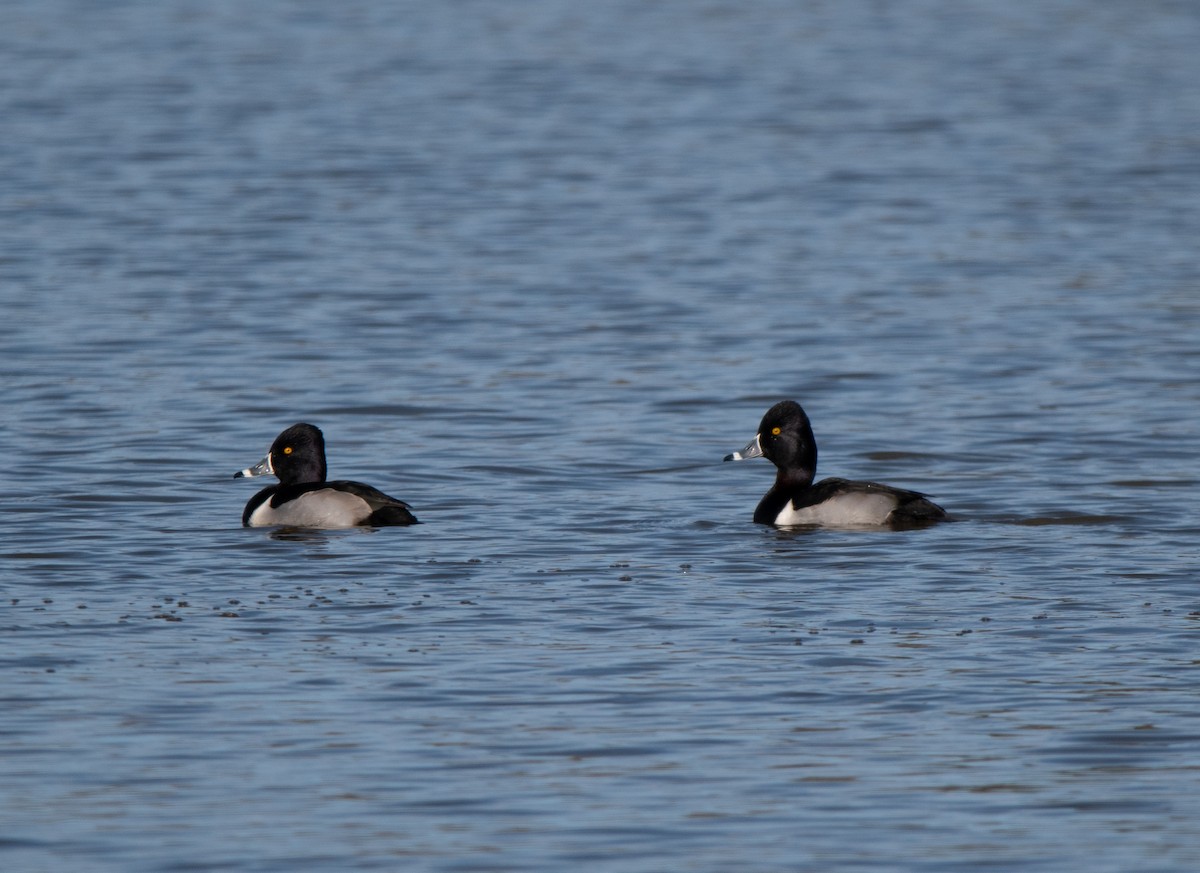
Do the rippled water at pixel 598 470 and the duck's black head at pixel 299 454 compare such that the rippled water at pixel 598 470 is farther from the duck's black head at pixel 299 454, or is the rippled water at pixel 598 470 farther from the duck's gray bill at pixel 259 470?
the duck's black head at pixel 299 454

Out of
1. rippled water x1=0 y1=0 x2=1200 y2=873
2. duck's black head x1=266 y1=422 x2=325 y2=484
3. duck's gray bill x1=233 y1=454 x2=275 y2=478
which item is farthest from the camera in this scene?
duck's gray bill x1=233 y1=454 x2=275 y2=478

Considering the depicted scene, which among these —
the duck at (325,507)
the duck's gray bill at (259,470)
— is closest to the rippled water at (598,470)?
the duck at (325,507)

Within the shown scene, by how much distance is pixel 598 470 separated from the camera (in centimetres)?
1730

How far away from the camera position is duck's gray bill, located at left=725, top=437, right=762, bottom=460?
16.3 meters

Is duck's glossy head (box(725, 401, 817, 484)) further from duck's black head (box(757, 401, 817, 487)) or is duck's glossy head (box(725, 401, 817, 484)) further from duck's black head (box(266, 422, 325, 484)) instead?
duck's black head (box(266, 422, 325, 484))


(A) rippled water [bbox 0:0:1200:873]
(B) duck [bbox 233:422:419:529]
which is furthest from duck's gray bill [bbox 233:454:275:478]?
(B) duck [bbox 233:422:419:529]

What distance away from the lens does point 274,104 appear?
40.6 meters

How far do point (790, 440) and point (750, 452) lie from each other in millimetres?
352

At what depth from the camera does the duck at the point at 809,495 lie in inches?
590

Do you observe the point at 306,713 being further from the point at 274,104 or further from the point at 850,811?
the point at 274,104

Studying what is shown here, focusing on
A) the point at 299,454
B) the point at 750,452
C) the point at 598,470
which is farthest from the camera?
the point at 598,470

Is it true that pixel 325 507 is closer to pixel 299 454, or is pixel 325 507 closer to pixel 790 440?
pixel 299 454

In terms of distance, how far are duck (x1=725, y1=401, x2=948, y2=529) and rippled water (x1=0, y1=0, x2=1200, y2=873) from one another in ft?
0.81

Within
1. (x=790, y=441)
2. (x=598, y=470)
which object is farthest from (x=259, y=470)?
(x=790, y=441)
